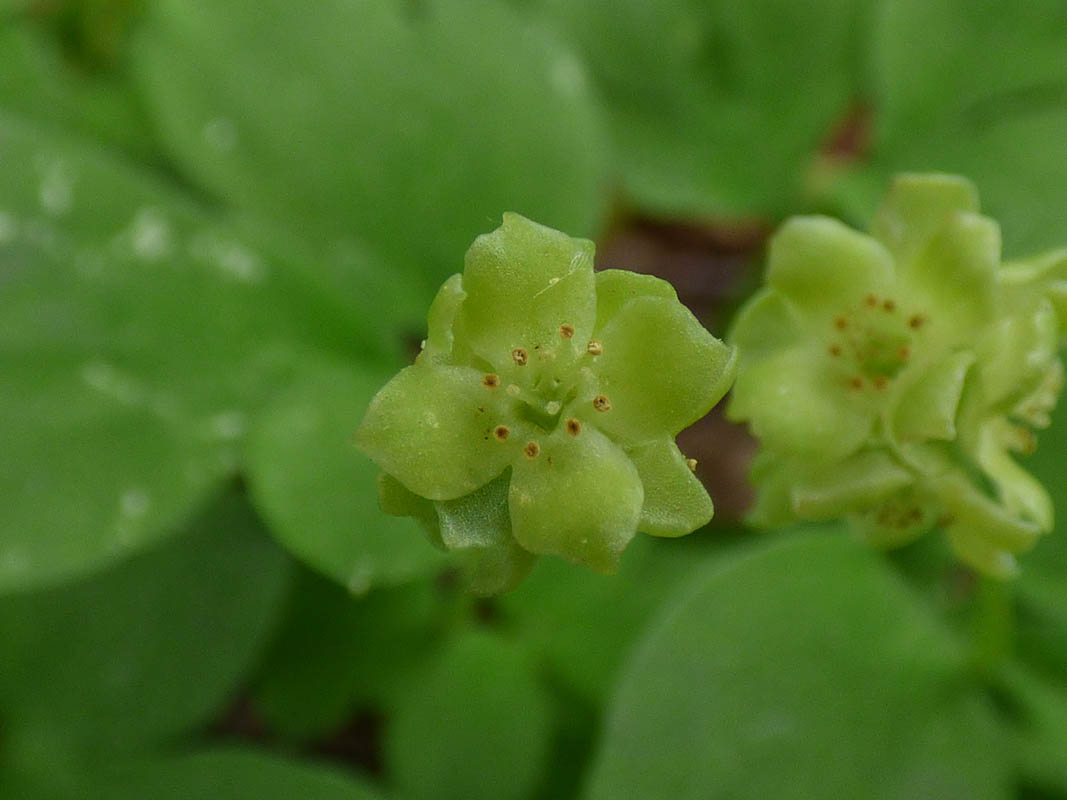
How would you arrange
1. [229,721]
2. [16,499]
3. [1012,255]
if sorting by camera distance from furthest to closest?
1. [229,721]
2. [1012,255]
3. [16,499]

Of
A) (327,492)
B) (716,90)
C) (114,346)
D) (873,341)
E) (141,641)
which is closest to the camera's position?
(873,341)

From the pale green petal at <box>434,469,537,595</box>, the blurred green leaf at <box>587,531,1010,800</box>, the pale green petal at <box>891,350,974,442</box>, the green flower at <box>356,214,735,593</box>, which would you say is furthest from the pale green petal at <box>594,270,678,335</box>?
the blurred green leaf at <box>587,531,1010,800</box>

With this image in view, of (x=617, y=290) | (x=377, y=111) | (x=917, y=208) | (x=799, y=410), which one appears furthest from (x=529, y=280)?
(x=377, y=111)

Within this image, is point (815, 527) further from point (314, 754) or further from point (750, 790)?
point (314, 754)

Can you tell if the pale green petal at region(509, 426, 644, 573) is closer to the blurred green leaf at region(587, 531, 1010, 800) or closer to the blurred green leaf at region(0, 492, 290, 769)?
the blurred green leaf at region(587, 531, 1010, 800)

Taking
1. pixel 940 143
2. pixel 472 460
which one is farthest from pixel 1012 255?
pixel 472 460

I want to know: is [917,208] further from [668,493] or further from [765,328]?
[668,493]

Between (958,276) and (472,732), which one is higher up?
(958,276)
